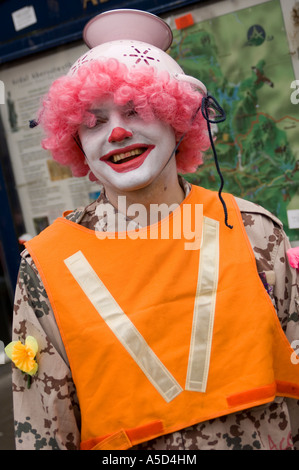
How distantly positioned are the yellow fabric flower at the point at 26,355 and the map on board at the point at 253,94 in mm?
1590

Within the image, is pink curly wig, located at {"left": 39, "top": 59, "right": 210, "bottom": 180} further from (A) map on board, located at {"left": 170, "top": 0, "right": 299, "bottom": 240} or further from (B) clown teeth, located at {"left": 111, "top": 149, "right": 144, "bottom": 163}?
(A) map on board, located at {"left": 170, "top": 0, "right": 299, "bottom": 240}

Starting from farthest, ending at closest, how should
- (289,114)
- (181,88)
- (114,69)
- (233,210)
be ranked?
(289,114) < (233,210) < (181,88) < (114,69)

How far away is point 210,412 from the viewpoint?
148 centimetres

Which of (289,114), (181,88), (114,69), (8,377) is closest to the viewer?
(114,69)

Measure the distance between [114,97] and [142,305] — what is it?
0.65m

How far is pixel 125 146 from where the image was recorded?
4.85ft

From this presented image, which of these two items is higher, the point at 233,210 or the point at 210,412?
the point at 233,210

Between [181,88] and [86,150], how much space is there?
0.37m

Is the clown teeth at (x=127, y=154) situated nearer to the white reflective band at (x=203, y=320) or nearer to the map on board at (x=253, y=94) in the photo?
the white reflective band at (x=203, y=320)

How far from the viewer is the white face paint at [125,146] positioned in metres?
1.48

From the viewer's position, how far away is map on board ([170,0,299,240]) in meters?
2.41

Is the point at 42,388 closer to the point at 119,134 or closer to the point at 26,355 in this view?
the point at 26,355
